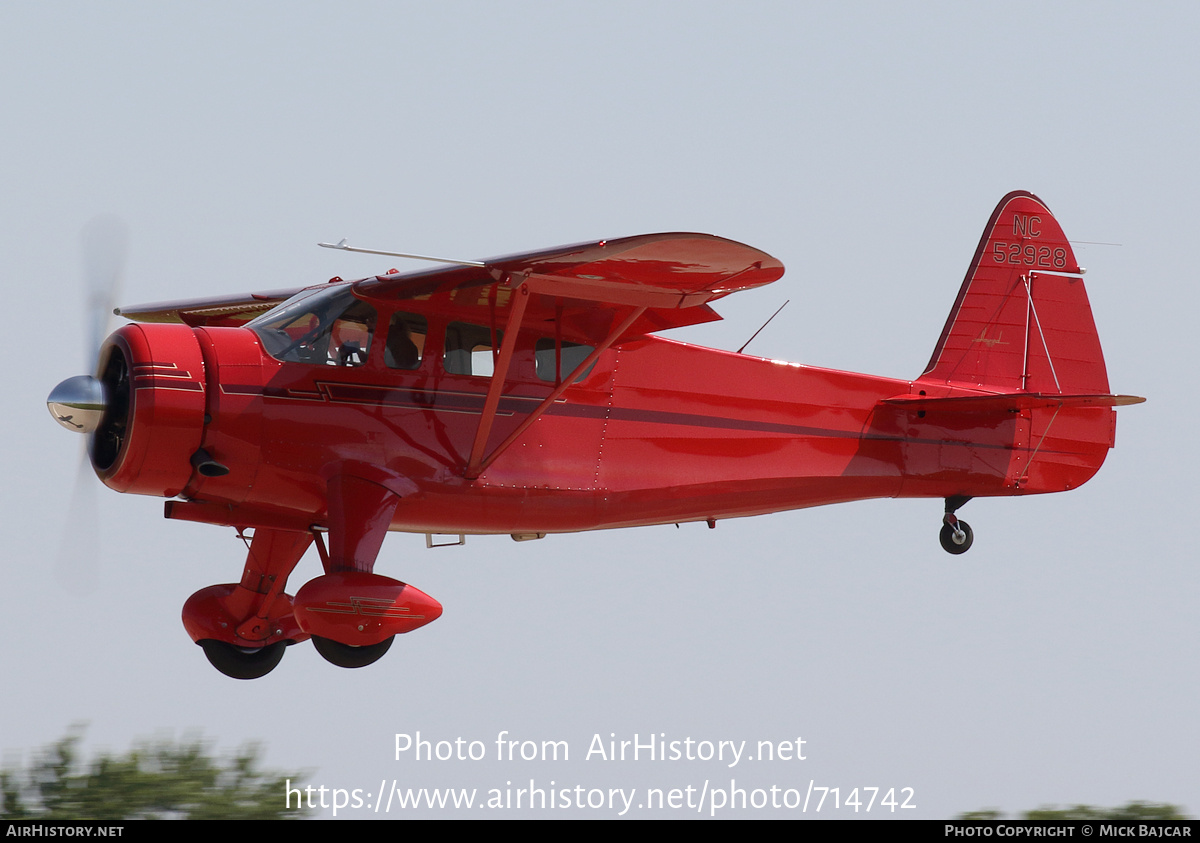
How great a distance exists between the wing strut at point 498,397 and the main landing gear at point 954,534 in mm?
3917

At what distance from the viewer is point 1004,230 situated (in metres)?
14.8

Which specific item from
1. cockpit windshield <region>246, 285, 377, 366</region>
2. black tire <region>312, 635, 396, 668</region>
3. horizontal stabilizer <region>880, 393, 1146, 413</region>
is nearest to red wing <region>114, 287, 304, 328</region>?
cockpit windshield <region>246, 285, 377, 366</region>


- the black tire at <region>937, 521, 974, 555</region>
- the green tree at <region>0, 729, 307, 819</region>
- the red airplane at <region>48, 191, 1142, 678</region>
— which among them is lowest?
the green tree at <region>0, 729, 307, 819</region>

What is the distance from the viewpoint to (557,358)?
11758 millimetres

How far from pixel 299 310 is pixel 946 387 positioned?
569cm

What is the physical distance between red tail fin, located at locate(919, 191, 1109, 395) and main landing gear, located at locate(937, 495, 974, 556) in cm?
114

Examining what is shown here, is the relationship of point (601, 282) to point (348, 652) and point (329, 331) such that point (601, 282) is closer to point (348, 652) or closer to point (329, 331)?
point (329, 331)

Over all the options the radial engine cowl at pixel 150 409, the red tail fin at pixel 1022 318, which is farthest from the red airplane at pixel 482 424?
the red tail fin at pixel 1022 318

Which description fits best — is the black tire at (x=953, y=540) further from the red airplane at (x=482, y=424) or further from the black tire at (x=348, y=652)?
the black tire at (x=348, y=652)

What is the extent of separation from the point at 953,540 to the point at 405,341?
17.8ft

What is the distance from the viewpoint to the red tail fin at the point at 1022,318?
14.3 meters

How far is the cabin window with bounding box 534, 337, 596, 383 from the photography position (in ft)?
38.5

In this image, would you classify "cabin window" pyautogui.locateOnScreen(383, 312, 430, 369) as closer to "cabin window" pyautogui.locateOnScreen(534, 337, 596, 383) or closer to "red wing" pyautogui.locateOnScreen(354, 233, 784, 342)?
"red wing" pyautogui.locateOnScreen(354, 233, 784, 342)
